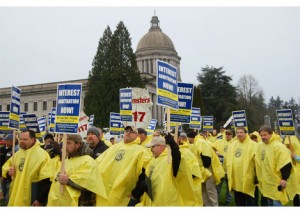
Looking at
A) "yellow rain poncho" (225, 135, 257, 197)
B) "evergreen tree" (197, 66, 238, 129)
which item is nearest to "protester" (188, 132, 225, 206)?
"yellow rain poncho" (225, 135, 257, 197)

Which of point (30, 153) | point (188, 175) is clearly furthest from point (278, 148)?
point (30, 153)

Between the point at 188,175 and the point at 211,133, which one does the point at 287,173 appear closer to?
the point at 188,175

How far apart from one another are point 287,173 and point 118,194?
3.64 metres

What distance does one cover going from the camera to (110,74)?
55562mm

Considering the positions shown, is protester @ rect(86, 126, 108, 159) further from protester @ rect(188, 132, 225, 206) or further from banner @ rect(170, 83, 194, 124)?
protester @ rect(188, 132, 225, 206)

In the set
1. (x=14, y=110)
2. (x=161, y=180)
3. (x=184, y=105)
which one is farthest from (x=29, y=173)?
(x=184, y=105)

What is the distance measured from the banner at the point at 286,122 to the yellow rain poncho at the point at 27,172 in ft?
20.4

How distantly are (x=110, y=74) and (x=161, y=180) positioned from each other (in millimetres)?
50307

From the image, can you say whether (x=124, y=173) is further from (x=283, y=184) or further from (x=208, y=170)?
(x=208, y=170)

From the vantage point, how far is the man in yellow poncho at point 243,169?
8.92 metres

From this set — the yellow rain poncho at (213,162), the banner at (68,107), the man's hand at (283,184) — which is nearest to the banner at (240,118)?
the yellow rain poncho at (213,162)

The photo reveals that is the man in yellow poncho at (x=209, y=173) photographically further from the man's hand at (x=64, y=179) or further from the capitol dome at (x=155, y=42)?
the capitol dome at (x=155, y=42)

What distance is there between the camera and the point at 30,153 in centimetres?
662

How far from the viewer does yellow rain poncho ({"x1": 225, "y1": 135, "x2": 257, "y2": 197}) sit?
8906 millimetres
